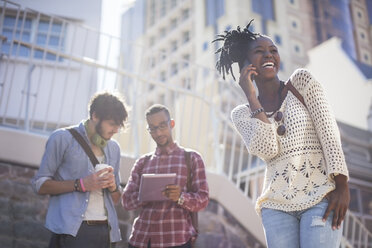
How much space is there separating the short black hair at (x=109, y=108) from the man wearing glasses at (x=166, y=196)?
11.3 inches

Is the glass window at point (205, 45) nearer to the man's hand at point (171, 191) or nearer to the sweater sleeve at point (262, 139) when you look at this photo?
the man's hand at point (171, 191)

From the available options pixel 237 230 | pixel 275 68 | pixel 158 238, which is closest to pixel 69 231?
pixel 158 238

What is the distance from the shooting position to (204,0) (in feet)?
102

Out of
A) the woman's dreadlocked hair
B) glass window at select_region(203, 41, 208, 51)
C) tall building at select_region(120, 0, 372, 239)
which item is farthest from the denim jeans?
glass window at select_region(203, 41, 208, 51)

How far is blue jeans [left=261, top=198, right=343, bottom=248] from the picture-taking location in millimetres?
1820

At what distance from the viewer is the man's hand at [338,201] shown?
1.85 meters

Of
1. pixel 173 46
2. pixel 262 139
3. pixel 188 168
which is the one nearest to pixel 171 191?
pixel 188 168

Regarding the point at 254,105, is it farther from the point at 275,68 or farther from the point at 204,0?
the point at 204,0

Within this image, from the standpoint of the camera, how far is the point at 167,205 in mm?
3029

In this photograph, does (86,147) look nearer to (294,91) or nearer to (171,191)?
(171,191)

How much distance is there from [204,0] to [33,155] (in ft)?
95.2

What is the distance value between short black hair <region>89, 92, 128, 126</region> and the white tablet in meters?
0.51

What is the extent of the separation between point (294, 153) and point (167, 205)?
50.9 inches

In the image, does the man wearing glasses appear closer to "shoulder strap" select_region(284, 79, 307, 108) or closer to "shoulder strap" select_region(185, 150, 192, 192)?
"shoulder strap" select_region(185, 150, 192, 192)
